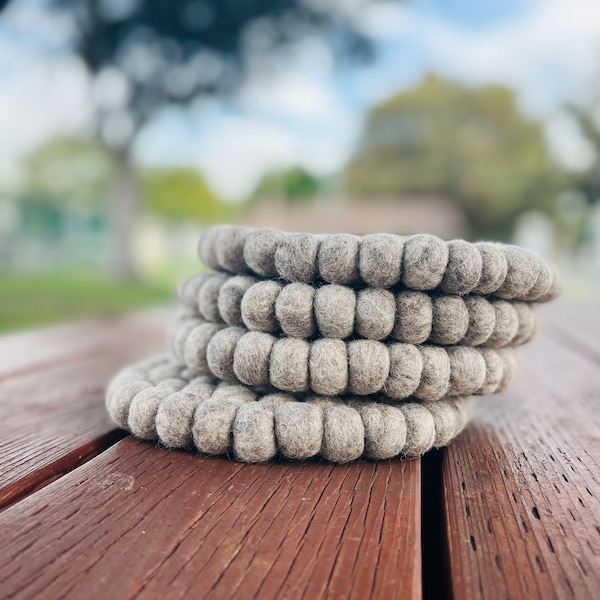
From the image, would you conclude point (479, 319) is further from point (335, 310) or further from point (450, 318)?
point (335, 310)

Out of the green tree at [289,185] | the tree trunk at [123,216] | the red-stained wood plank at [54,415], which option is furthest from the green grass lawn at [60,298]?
the green tree at [289,185]

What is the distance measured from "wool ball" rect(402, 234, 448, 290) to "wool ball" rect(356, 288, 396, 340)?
0.09 feet

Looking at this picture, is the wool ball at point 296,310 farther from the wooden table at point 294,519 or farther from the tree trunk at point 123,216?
the tree trunk at point 123,216

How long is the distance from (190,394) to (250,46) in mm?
5156

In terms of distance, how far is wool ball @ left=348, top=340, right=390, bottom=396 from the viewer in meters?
0.50

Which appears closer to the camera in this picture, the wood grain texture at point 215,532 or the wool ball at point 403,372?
the wood grain texture at point 215,532

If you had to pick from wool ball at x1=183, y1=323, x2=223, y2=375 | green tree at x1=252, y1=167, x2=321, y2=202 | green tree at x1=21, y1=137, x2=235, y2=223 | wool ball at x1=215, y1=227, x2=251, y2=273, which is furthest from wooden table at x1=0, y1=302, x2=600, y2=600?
green tree at x1=252, y1=167, x2=321, y2=202

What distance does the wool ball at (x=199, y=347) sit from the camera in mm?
584

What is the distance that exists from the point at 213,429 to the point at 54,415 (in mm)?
270

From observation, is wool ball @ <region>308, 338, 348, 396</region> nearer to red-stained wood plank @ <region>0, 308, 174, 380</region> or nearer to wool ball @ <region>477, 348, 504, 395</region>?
wool ball @ <region>477, 348, 504, 395</region>

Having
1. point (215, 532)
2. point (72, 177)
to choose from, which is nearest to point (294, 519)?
point (215, 532)

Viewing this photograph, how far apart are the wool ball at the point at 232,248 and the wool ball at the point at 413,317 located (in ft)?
0.59

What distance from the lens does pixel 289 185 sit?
1120 centimetres

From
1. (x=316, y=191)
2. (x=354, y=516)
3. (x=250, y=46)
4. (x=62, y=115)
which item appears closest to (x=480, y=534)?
(x=354, y=516)
